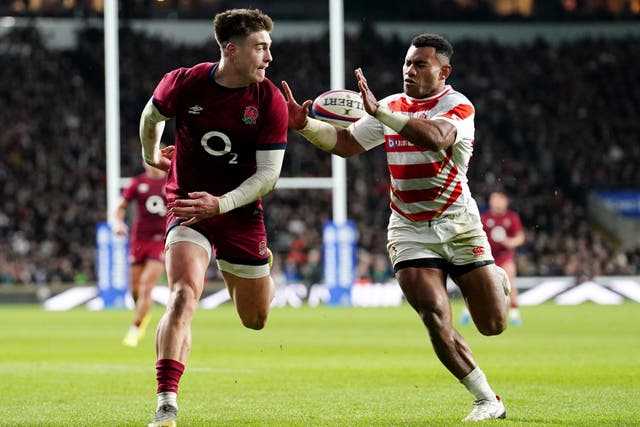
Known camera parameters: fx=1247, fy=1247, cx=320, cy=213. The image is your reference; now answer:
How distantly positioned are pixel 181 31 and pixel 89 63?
10.4 ft

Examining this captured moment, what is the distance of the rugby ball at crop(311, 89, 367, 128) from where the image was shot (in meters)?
8.75

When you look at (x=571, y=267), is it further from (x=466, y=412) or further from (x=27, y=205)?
(x=466, y=412)

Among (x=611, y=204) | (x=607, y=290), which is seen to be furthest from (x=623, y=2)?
(x=607, y=290)

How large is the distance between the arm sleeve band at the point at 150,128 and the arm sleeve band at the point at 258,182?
0.62m

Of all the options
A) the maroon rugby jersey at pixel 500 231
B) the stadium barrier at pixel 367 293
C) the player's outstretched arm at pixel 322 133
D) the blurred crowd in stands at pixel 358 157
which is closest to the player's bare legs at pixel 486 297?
the player's outstretched arm at pixel 322 133

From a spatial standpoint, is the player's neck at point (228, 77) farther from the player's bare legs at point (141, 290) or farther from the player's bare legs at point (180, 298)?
the player's bare legs at point (141, 290)

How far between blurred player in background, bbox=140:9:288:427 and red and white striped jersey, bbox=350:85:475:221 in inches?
31.8

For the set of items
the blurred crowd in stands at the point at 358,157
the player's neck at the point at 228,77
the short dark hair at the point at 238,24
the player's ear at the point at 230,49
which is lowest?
the blurred crowd in stands at the point at 358,157

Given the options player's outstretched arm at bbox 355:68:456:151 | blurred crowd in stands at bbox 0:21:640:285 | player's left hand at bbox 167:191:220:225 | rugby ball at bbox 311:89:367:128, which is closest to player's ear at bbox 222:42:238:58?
player's outstretched arm at bbox 355:68:456:151

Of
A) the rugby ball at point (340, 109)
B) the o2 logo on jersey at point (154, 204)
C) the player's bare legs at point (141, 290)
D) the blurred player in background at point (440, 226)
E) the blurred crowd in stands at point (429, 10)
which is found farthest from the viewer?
the blurred crowd in stands at point (429, 10)

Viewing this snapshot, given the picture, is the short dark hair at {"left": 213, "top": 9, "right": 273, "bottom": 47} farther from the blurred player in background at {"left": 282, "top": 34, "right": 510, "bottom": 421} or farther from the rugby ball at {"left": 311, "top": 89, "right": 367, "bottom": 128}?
the rugby ball at {"left": 311, "top": 89, "right": 367, "bottom": 128}

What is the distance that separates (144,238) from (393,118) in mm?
8948

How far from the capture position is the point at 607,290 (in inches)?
1142

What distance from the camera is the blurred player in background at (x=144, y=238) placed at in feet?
51.4
